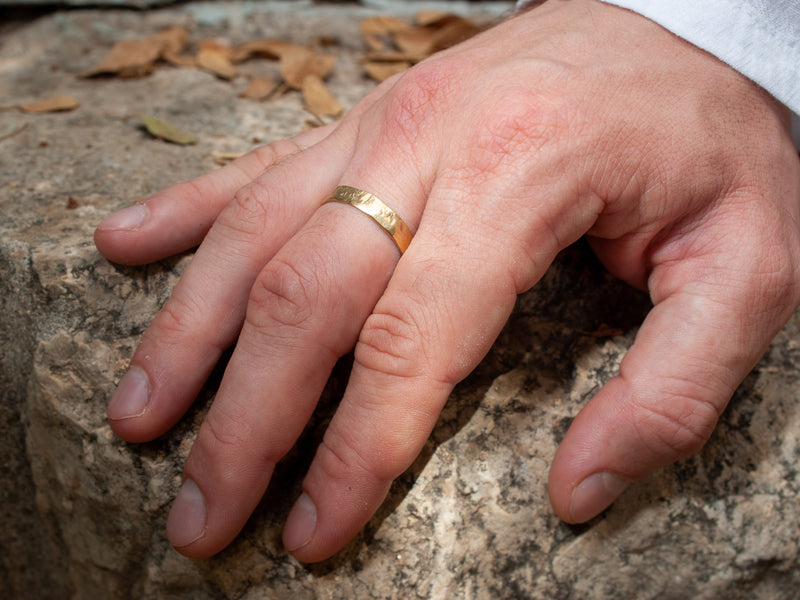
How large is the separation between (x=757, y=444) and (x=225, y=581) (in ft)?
2.56

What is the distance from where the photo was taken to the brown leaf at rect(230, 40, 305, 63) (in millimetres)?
1647

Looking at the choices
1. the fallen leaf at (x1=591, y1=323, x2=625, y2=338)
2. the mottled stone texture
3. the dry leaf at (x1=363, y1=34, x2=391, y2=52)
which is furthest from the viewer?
the dry leaf at (x1=363, y1=34, x2=391, y2=52)

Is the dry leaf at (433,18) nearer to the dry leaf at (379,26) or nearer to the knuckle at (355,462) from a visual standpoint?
the dry leaf at (379,26)

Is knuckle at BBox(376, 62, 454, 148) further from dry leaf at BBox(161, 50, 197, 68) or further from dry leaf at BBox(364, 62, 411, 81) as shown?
dry leaf at BBox(161, 50, 197, 68)

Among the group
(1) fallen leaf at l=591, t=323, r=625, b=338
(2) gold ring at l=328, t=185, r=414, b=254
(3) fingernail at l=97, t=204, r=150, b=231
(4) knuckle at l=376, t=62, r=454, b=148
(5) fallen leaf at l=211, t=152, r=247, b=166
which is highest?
(4) knuckle at l=376, t=62, r=454, b=148

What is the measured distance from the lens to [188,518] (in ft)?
2.68

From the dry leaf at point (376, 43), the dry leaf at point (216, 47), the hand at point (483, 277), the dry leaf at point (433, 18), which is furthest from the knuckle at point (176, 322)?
the dry leaf at point (433, 18)

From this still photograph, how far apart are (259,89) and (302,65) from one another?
138 millimetres

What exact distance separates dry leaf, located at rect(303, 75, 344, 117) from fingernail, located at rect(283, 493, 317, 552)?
2.90 ft

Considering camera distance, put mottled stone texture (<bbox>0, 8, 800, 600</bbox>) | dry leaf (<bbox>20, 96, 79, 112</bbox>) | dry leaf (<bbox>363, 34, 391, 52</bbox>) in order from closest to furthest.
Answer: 1. mottled stone texture (<bbox>0, 8, 800, 600</bbox>)
2. dry leaf (<bbox>20, 96, 79, 112</bbox>)
3. dry leaf (<bbox>363, 34, 391, 52</bbox>)

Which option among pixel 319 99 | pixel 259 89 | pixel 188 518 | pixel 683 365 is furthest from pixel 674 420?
pixel 259 89

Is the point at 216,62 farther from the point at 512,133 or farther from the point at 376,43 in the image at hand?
the point at 512,133

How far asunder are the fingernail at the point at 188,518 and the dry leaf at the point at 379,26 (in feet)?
4.39

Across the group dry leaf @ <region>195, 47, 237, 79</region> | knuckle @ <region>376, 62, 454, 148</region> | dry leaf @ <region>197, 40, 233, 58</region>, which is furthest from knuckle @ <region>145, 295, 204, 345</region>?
dry leaf @ <region>197, 40, 233, 58</region>
